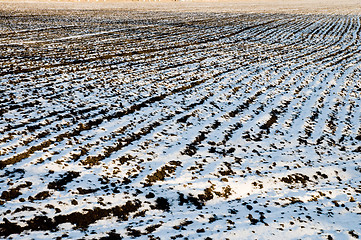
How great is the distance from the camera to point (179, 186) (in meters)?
4.78

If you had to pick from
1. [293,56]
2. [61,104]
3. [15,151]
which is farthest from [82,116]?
[293,56]

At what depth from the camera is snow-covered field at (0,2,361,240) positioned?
3.95 meters

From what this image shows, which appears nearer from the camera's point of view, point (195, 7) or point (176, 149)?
point (176, 149)

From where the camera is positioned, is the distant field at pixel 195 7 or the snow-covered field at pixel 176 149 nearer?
the snow-covered field at pixel 176 149

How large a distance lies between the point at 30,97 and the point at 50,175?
4.29 meters

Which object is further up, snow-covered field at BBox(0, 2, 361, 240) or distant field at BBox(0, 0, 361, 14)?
distant field at BBox(0, 0, 361, 14)

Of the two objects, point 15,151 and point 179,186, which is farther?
point 15,151

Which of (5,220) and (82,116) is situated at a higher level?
(82,116)

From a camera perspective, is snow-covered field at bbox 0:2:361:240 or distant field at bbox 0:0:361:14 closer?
snow-covered field at bbox 0:2:361:240

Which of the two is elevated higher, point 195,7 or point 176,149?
point 195,7

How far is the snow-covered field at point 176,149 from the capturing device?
12.9ft

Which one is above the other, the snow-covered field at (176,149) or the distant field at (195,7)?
the distant field at (195,7)

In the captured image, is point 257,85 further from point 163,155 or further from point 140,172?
point 140,172

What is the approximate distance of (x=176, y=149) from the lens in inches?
235
